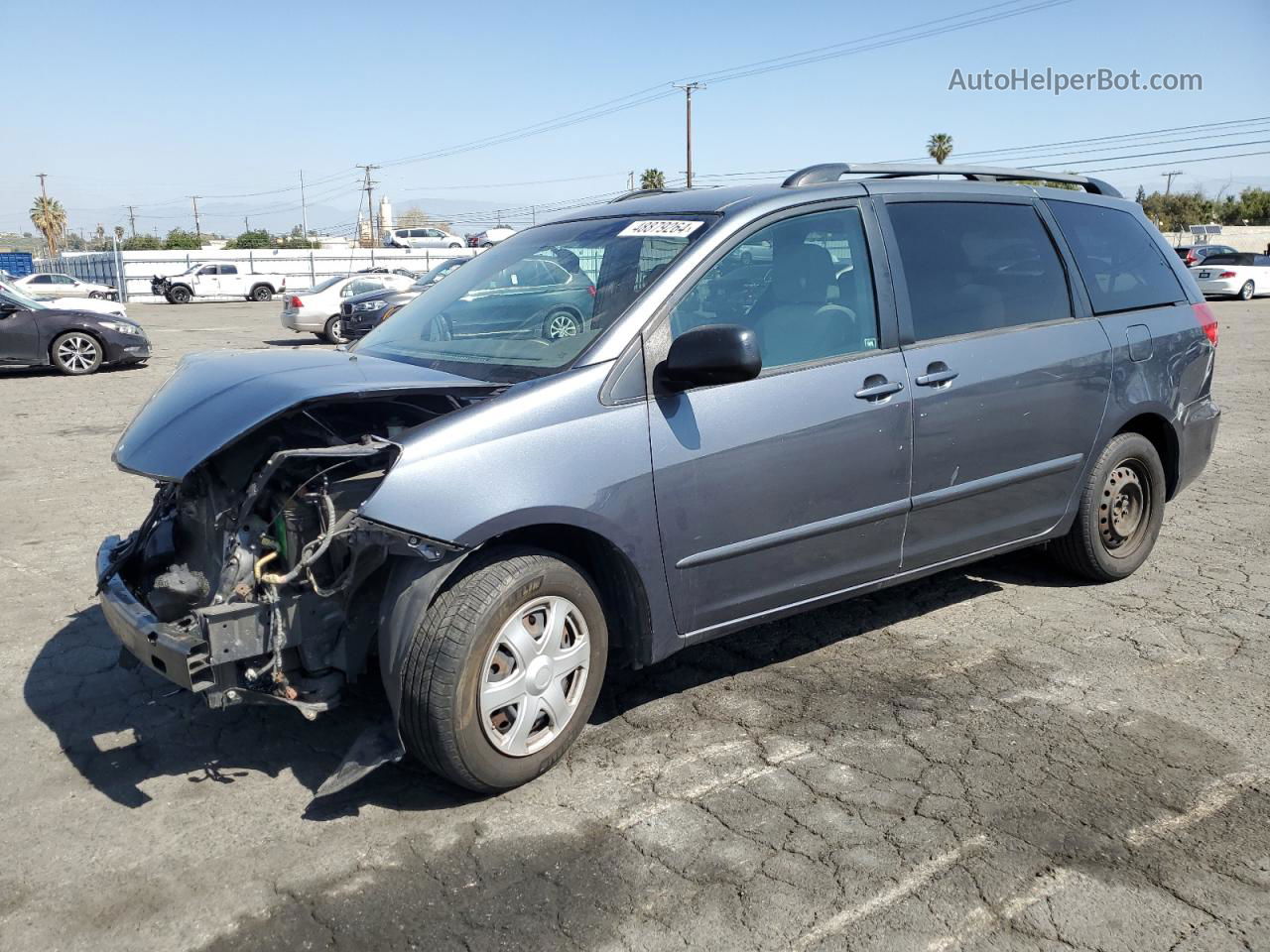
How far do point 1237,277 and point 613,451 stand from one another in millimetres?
31333

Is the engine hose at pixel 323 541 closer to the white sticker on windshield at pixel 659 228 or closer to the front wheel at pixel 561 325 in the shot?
the front wheel at pixel 561 325

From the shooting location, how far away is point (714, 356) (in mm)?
3445

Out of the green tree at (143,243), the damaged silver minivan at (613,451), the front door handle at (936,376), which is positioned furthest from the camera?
the green tree at (143,243)

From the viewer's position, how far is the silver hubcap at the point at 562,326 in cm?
379

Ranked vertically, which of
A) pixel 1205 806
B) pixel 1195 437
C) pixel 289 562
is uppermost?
pixel 289 562

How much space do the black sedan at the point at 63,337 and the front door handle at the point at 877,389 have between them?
13.9m

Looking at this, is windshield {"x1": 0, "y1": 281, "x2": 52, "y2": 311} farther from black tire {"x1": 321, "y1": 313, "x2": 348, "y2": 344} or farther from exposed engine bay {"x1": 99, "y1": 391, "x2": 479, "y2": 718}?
exposed engine bay {"x1": 99, "y1": 391, "x2": 479, "y2": 718}

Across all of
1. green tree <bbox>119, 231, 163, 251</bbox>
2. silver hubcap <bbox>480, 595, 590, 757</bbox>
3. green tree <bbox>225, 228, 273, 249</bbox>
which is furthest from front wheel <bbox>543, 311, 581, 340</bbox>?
green tree <bbox>119, 231, 163, 251</bbox>

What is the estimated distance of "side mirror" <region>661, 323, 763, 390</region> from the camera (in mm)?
3441

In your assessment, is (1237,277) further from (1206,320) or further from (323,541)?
(323,541)

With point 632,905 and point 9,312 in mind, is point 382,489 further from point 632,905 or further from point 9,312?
point 9,312

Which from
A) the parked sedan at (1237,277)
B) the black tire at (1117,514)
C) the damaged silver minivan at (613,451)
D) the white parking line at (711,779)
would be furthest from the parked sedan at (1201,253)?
the white parking line at (711,779)

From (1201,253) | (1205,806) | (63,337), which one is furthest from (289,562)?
(1201,253)

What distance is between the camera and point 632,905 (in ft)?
9.20
